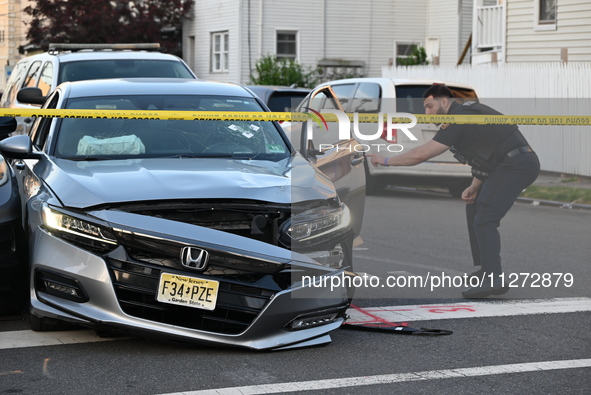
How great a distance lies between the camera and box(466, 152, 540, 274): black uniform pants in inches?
307

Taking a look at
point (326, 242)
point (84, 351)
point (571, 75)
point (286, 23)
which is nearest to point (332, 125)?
point (326, 242)

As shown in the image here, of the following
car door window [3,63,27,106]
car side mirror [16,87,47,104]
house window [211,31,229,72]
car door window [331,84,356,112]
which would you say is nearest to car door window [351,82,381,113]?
car door window [331,84,356,112]

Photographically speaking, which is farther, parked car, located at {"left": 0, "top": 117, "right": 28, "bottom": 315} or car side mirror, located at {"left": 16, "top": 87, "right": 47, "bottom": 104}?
car side mirror, located at {"left": 16, "top": 87, "right": 47, "bottom": 104}

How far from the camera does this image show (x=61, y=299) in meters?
5.89

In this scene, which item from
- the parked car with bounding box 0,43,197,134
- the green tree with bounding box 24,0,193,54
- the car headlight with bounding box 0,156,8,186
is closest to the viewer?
the car headlight with bounding box 0,156,8,186

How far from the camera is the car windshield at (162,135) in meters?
6.98

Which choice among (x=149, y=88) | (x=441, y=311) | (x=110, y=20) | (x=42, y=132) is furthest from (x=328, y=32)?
(x=441, y=311)

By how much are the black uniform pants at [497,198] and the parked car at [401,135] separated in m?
0.50

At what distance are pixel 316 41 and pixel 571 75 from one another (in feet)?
55.5

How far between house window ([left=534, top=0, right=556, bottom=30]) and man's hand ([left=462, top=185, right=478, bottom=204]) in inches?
684

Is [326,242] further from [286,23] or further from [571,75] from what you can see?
[286,23]

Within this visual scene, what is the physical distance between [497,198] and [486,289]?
725 millimetres

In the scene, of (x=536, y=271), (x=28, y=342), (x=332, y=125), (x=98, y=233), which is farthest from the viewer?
(x=536, y=271)

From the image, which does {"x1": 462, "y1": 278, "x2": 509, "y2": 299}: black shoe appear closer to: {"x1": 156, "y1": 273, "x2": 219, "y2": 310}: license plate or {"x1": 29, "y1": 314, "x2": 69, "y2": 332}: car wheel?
{"x1": 156, "y1": 273, "x2": 219, "y2": 310}: license plate
